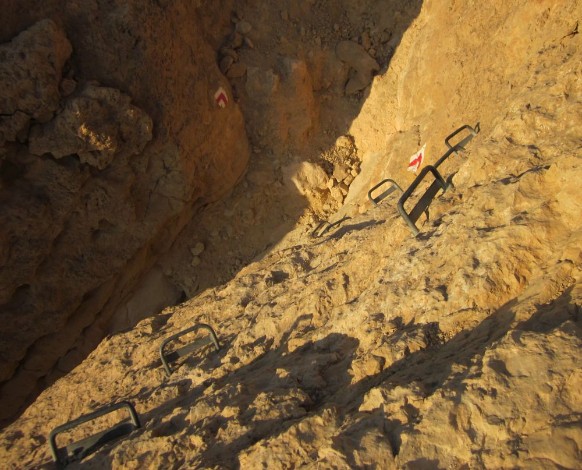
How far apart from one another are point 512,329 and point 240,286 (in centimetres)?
258

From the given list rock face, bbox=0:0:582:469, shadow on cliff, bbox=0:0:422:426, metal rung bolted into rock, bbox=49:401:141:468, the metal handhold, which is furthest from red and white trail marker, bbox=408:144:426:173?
metal rung bolted into rock, bbox=49:401:141:468

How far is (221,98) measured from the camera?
18.4 ft

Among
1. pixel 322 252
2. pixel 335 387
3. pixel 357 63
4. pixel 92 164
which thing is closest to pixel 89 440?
pixel 335 387

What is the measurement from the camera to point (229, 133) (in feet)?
19.2

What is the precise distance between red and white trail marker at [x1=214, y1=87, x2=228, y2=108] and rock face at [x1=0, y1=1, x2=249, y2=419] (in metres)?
0.07

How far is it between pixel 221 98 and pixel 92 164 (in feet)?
6.32

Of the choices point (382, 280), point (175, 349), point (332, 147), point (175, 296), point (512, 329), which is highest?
point (332, 147)

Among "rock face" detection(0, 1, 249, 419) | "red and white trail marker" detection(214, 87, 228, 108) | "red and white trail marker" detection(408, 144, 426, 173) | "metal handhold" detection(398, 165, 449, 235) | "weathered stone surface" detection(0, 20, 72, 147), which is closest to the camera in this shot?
"metal handhold" detection(398, 165, 449, 235)

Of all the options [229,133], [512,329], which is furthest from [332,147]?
[512,329]

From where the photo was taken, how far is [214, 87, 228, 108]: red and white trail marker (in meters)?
5.55

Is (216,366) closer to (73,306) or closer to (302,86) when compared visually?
(73,306)

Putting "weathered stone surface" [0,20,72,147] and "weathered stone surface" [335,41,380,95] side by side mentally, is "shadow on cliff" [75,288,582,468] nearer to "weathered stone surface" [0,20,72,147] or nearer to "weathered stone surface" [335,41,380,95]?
"weathered stone surface" [0,20,72,147]

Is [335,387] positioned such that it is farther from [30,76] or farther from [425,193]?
[30,76]

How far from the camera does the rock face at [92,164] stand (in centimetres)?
407
